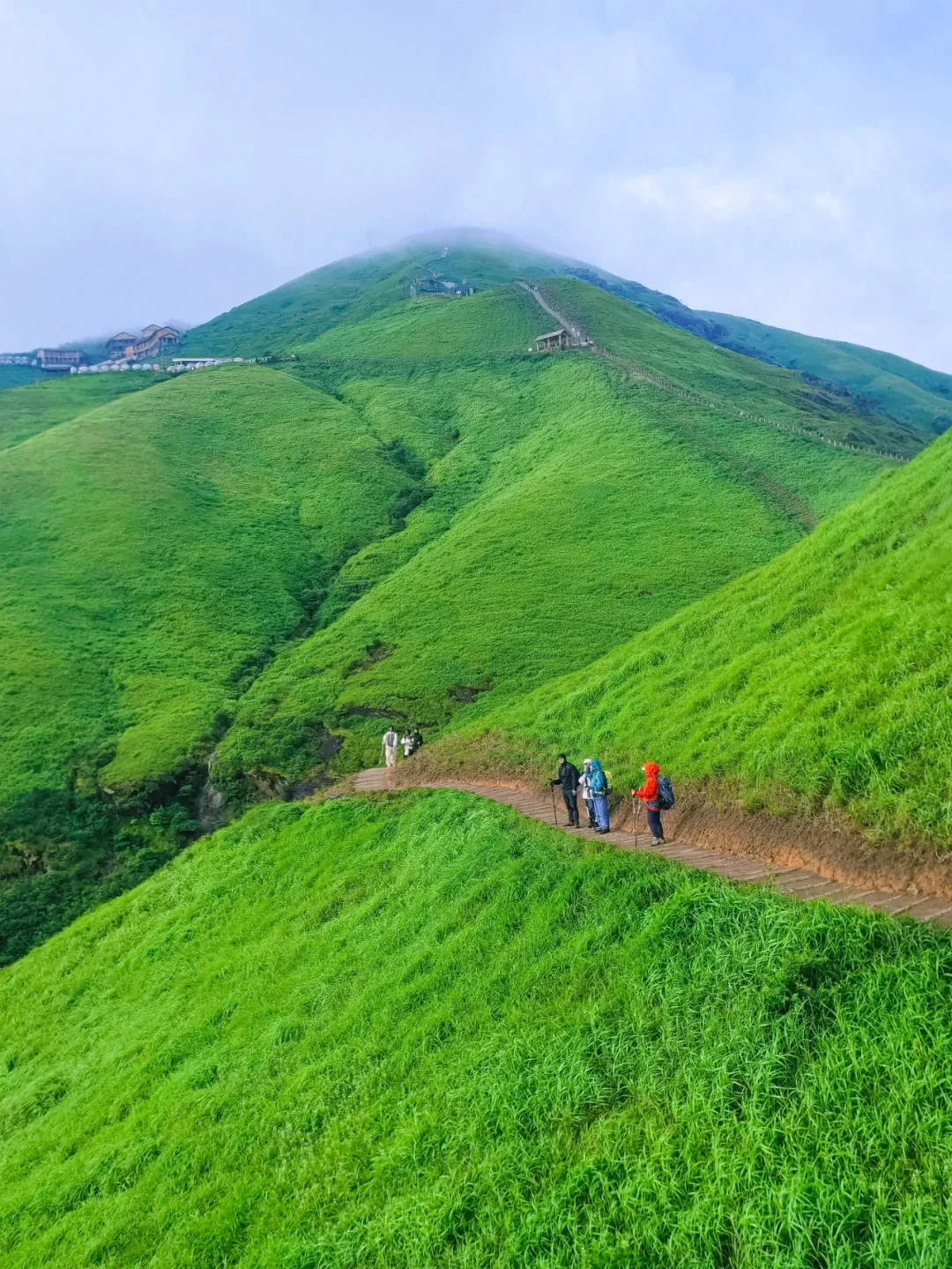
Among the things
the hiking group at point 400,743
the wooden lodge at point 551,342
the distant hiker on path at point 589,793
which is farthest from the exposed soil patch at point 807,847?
the wooden lodge at point 551,342

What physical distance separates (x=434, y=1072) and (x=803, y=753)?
8.47 metres

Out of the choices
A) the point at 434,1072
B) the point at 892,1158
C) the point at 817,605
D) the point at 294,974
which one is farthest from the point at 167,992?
the point at 817,605

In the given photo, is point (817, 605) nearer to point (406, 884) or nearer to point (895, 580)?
point (895, 580)

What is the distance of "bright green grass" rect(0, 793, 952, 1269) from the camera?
7.97m

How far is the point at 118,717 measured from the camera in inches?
1837

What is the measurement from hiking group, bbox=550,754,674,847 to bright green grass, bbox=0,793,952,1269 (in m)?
1.27

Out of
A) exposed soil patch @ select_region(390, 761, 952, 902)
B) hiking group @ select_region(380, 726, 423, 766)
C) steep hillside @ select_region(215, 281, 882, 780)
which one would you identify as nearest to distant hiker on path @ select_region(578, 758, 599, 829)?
exposed soil patch @ select_region(390, 761, 952, 902)

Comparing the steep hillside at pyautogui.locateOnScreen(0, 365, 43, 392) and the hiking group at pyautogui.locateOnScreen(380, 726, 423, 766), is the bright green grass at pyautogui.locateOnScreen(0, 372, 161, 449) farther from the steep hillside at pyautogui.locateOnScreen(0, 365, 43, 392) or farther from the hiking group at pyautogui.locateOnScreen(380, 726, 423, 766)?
the hiking group at pyautogui.locateOnScreen(380, 726, 423, 766)

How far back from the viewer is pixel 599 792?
19.1 m

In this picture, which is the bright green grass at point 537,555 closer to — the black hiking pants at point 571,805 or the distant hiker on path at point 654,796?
the black hiking pants at point 571,805

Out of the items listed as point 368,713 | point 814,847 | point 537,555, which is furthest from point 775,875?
point 537,555

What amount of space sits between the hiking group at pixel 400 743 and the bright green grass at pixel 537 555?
1755 mm

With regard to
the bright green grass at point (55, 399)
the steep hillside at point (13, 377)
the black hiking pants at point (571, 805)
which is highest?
the steep hillside at point (13, 377)

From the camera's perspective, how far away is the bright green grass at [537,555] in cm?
4350
